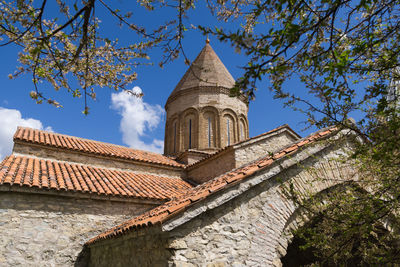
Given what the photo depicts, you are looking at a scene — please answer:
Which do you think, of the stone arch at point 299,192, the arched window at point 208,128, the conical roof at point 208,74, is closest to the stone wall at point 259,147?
the arched window at point 208,128

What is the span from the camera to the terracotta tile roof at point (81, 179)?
20.1 ft

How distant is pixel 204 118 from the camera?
1313cm

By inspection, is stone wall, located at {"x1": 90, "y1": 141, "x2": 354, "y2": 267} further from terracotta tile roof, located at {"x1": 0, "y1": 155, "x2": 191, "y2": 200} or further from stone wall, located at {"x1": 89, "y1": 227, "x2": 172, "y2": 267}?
terracotta tile roof, located at {"x1": 0, "y1": 155, "x2": 191, "y2": 200}

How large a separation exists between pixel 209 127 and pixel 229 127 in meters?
1.01

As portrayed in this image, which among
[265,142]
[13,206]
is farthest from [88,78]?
[265,142]

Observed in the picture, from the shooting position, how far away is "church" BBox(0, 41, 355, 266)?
3.38m

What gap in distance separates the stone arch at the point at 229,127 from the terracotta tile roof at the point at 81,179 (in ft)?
13.9

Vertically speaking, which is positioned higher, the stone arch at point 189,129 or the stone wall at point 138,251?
the stone arch at point 189,129

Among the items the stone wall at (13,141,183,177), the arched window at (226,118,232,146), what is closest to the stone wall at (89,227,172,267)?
the stone wall at (13,141,183,177)

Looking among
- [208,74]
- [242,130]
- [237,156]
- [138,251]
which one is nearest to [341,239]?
[138,251]

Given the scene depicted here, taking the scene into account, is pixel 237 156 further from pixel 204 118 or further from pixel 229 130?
pixel 204 118

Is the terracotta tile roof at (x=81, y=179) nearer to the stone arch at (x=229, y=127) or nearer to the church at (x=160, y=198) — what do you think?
the church at (x=160, y=198)

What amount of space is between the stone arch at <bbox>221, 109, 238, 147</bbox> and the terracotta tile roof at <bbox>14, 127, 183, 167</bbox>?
3.18 m

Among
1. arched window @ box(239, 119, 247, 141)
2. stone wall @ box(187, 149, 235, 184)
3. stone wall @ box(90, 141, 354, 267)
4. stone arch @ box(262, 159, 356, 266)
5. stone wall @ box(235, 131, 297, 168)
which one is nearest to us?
stone wall @ box(90, 141, 354, 267)
